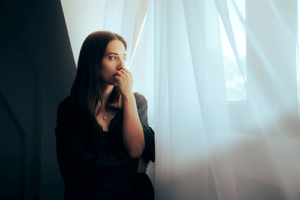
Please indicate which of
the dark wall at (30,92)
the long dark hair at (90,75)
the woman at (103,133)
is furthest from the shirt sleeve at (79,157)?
the dark wall at (30,92)

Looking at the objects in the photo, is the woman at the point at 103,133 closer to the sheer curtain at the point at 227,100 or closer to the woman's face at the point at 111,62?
the woman's face at the point at 111,62

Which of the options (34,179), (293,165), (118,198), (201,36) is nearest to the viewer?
(293,165)

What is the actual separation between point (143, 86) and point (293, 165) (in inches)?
29.3

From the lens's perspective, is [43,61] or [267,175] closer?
[267,175]

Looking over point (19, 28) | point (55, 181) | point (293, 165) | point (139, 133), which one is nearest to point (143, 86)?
point (139, 133)

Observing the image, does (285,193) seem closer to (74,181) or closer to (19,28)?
(74,181)

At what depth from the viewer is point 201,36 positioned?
507mm

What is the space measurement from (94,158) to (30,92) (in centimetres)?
85

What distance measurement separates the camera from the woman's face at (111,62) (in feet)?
2.42

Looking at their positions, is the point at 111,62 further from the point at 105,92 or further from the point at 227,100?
the point at 227,100

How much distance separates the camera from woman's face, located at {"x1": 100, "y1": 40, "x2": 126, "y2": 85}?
29.0 inches

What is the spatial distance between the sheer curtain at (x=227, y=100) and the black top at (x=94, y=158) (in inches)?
5.5

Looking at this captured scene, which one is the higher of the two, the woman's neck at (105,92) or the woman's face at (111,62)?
the woman's face at (111,62)

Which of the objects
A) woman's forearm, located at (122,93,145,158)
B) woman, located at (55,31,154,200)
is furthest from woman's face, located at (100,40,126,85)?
woman's forearm, located at (122,93,145,158)
